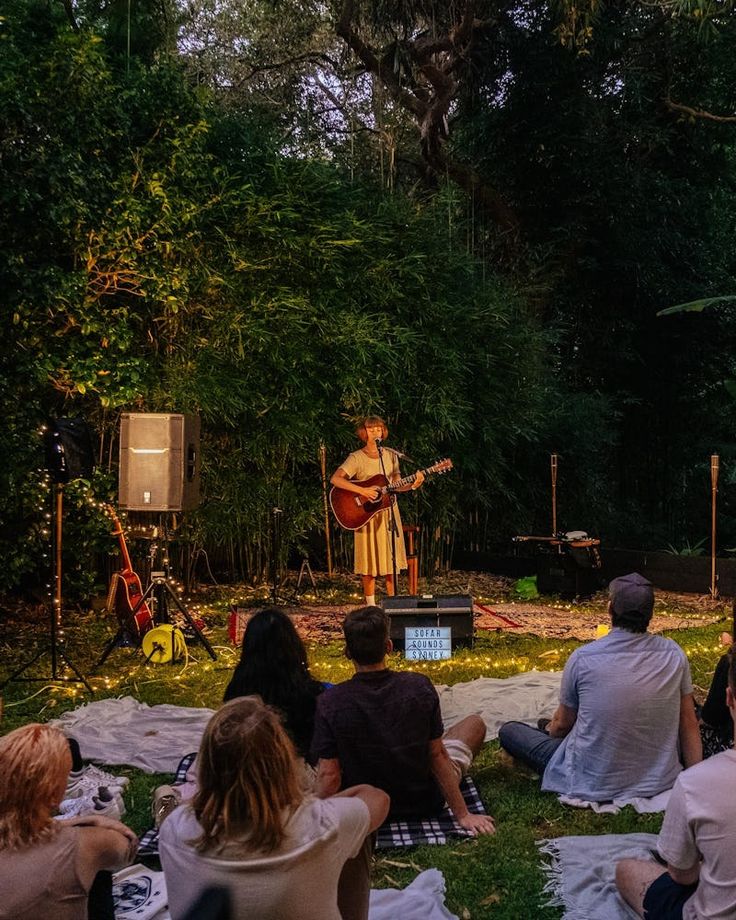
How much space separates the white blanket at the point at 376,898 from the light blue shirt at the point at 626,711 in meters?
0.81

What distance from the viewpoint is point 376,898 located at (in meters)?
2.77

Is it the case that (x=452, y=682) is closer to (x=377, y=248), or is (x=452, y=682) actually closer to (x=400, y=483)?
(x=400, y=483)

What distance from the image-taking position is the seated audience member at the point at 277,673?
3209 mm

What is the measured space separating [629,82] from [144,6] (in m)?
5.54

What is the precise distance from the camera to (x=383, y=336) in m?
8.51

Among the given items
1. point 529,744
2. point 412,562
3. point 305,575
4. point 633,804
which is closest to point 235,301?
point 412,562

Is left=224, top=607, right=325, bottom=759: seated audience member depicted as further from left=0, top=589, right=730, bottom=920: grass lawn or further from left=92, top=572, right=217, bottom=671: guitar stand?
left=92, top=572, right=217, bottom=671: guitar stand

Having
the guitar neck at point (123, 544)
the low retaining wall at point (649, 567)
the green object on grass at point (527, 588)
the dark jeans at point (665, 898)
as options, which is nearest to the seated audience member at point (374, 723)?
the dark jeans at point (665, 898)

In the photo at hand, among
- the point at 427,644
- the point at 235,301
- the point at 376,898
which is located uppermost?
the point at 235,301

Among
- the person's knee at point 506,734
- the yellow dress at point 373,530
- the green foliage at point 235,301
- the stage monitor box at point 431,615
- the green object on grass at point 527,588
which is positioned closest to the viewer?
the person's knee at point 506,734

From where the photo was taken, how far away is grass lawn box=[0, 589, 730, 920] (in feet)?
9.72

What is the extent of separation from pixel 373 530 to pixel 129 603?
6.02 feet

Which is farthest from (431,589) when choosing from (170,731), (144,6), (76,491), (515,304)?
(144,6)

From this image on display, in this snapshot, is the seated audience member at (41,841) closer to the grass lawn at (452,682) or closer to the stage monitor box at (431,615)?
the grass lawn at (452,682)
